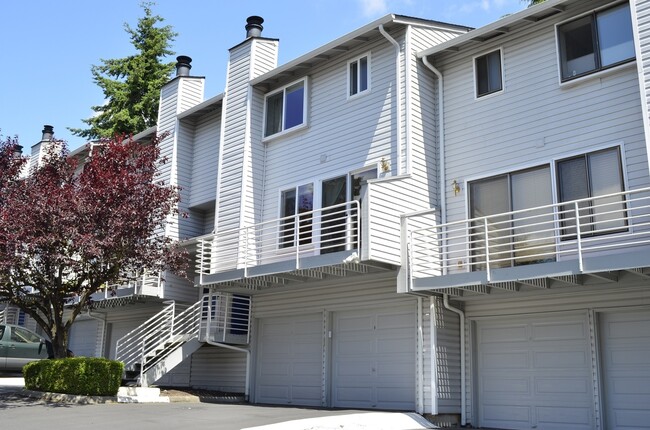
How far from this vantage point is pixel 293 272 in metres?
16.6

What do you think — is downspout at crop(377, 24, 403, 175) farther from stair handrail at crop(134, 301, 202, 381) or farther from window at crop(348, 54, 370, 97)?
stair handrail at crop(134, 301, 202, 381)

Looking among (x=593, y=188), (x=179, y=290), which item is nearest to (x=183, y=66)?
(x=179, y=290)

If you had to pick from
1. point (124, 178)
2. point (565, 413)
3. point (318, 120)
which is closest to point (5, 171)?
point (124, 178)

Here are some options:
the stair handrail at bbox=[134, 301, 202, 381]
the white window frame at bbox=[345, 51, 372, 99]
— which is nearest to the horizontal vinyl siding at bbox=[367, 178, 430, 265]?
the white window frame at bbox=[345, 51, 372, 99]

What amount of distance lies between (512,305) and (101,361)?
31.9ft

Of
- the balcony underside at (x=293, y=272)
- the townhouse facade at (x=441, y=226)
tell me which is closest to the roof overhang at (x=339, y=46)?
the townhouse facade at (x=441, y=226)

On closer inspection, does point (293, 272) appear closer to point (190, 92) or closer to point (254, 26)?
point (254, 26)

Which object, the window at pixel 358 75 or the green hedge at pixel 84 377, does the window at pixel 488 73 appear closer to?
the window at pixel 358 75

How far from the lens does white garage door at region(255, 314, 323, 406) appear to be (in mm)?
18234

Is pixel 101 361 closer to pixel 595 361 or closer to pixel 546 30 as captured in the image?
pixel 595 361

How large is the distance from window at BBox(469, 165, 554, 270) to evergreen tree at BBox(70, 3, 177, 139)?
26177mm

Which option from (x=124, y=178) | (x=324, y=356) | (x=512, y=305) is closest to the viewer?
(x=512, y=305)

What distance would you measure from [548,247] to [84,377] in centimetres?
1101

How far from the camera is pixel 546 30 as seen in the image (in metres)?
15.7
